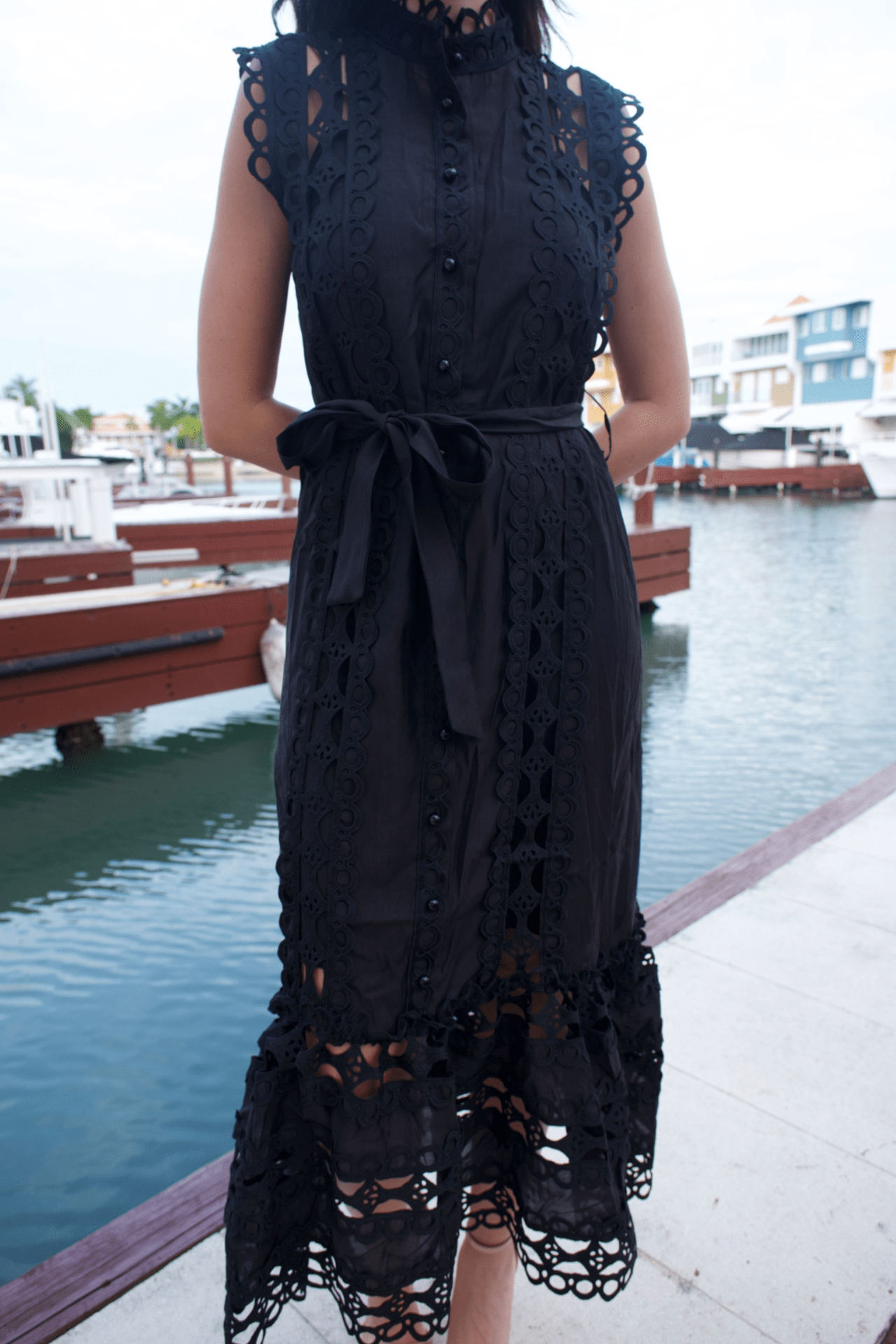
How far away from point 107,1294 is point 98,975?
166cm

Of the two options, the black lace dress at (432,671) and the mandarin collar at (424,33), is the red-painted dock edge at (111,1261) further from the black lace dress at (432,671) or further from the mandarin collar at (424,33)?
the mandarin collar at (424,33)

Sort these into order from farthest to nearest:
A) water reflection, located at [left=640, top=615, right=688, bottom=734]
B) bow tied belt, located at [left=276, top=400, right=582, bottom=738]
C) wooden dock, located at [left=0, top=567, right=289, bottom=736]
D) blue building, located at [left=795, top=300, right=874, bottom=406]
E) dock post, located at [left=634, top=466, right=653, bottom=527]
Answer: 1. blue building, located at [left=795, top=300, right=874, bottom=406]
2. dock post, located at [left=634, top=466, right=653, bottom=527]
3. water reflection, located at [left=640, top=615, right=688, bottom=734]
4. wooden dock, located at [left=0, top=567, right=289, bottom=736]
5. bow tied belt, located at [left=276, top=400, right=582, bottom=738]

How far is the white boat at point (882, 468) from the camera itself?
79.5 ft

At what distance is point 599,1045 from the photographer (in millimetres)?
941

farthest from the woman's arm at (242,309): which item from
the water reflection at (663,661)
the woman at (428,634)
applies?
the water reflection at (663,661)

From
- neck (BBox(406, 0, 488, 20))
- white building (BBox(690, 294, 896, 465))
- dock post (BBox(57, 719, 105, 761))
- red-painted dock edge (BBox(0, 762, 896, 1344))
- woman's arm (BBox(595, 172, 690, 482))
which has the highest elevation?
white building (BBox(690, 294, 896, 465))

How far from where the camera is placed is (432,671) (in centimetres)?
83

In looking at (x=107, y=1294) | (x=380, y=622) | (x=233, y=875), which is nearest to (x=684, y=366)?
(x=380, y=622)

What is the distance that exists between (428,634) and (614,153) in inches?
22.1

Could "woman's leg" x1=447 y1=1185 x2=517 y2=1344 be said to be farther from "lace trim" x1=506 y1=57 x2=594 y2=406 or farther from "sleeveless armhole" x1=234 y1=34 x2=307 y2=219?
"sleeveless armhole" x1=234 y1=34 x2=307 y2=219

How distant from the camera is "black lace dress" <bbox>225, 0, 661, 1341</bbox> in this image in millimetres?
811

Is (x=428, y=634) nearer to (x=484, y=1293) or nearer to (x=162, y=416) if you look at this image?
(x=484, y=1293)

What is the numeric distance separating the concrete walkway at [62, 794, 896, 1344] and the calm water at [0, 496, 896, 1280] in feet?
2.73

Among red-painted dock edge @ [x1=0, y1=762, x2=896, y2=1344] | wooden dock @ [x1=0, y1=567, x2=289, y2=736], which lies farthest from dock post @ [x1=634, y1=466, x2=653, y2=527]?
red-painted dock edge @ [x1=0, y1=762, x2=896, y2=1344]
